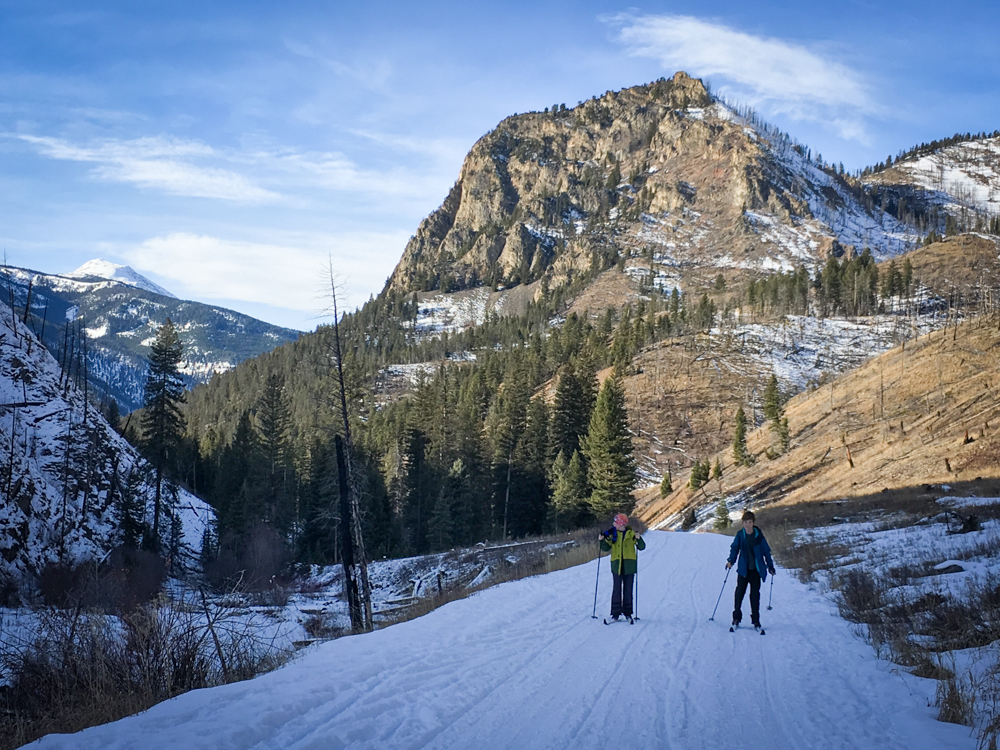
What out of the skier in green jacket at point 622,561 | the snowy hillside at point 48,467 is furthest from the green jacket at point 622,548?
the snowy hillside at point 48,467

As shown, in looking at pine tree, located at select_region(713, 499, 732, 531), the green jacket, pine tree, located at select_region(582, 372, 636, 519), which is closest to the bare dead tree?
the green jacket

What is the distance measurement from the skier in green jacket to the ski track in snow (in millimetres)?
357

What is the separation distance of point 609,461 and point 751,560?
93.7 feet

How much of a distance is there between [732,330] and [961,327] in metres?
39.3

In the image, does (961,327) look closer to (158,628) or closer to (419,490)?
(419,490)

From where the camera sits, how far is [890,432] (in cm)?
4331

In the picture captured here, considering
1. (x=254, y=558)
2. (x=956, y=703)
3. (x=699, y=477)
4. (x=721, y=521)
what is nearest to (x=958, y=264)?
(x=699, y=477)

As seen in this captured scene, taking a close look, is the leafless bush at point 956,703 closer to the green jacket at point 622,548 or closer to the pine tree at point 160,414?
the green jacket at point 622,548

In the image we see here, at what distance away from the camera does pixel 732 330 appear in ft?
332

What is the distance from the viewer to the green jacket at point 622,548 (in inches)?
382

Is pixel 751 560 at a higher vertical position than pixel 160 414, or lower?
lower

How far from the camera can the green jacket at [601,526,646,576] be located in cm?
971

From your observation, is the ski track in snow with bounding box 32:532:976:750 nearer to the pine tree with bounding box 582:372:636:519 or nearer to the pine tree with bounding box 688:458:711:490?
the pine tree with bounding box 582:372:636:519

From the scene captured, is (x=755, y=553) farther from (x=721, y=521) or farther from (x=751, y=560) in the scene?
(x=721, y=521)
